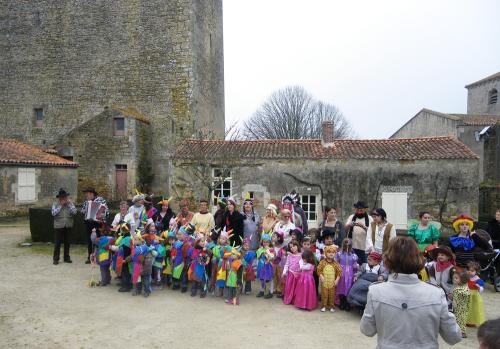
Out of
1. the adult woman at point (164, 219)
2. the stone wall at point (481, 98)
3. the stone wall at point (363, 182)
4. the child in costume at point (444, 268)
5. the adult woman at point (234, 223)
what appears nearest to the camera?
the child in costume at point (444, 268)

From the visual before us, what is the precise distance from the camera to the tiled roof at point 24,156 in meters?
15.7

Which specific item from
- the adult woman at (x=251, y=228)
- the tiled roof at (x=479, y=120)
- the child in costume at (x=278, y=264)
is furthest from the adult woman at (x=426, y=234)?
the tiled roof at (x=479, y=120)

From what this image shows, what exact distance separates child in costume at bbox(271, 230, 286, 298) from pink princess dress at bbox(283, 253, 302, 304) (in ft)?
0.79

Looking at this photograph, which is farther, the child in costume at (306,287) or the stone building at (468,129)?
the stone building at (468,129)

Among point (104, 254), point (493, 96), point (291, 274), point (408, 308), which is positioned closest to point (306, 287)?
point (291, 274)

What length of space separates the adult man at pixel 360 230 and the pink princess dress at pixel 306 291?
3.87 ft

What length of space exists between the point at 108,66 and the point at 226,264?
19046 mm

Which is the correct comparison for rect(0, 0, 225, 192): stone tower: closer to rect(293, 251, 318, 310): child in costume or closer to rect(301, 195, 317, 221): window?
rect(301, 195, 317, 221): window

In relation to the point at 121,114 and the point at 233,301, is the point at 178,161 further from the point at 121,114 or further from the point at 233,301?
the point at 233,301

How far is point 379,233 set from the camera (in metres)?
6.49

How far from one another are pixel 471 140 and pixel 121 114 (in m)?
21.4

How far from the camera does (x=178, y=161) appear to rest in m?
14.4

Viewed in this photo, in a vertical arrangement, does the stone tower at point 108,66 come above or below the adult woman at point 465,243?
above

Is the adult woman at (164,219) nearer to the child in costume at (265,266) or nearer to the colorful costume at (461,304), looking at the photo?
the child in costume at (265,266)
